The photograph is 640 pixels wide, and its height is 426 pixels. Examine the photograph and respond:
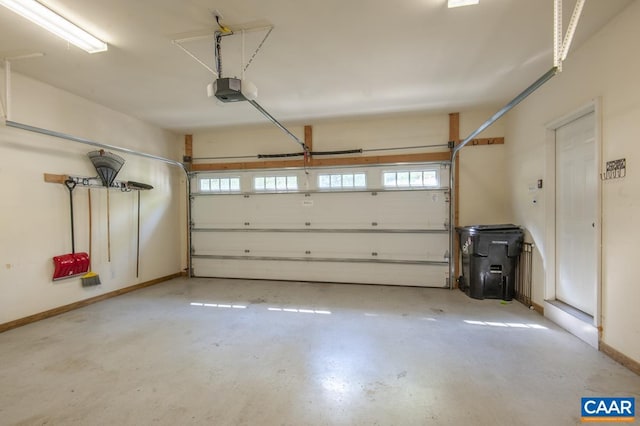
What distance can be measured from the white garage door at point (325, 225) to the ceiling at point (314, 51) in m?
1.35

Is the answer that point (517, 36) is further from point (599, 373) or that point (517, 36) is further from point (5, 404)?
point (5, 404)

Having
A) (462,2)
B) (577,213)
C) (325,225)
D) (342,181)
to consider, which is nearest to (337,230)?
(325,225)

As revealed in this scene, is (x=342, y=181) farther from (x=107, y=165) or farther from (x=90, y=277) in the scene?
(x=90, y=277)

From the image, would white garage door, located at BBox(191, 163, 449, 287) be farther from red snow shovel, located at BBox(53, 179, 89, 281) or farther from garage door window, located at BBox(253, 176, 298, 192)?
red snow shovel, located at BBox(53, 179, 89, 281)

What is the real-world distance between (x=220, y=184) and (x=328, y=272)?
8.84ft

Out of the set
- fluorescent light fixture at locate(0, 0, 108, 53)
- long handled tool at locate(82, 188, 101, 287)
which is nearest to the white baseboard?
fluorescent light fixture at locate(0, 0, 108, 53)

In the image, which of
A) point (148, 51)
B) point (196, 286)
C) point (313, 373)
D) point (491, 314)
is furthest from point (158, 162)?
point (491, 314)

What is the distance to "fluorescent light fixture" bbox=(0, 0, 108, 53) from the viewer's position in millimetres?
1961

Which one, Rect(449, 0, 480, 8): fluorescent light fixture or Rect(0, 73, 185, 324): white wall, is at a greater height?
Rect(449, 0, 480, 8): fluorescent light fixture

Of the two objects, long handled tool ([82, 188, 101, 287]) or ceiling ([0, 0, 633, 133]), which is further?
long handled tool ([82, 188, 101, 287])

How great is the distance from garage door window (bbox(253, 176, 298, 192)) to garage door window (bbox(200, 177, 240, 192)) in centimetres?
40

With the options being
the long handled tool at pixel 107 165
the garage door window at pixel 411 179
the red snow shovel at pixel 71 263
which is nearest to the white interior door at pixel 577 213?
the garage door window at pixel 411 179

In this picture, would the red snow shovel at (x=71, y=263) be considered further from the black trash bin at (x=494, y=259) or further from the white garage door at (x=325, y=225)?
the black trash bin at (x=494, y=259)

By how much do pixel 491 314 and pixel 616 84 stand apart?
8.28 feet
